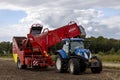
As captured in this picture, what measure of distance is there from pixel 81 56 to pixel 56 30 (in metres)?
3.82

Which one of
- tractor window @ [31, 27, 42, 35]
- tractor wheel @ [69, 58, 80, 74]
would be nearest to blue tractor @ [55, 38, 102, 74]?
tractor wheel @ [69, 58, 80, 74]

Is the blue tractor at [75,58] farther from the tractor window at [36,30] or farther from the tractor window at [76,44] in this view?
the tractor window at [36,30]

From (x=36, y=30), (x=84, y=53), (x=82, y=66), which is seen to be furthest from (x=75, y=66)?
(x=36, y=30)

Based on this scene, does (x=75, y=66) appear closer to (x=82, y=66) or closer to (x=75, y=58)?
(x=75, y=58)

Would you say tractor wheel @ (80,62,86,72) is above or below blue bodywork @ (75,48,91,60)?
below

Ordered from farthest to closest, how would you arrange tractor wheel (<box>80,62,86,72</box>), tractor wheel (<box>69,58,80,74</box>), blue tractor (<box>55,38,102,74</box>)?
1. tractor wheel (<box>80,62,86,72</box>)
2. blue tractor (<box>55,38,102,74</box>)
3. tractor wheel (<box>69,58,80,74</box>)

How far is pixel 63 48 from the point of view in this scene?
27625mm

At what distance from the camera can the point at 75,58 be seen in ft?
84.6

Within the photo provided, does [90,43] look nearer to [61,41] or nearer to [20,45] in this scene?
[61,41]

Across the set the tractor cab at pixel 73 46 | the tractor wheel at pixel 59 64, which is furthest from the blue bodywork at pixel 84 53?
the tractor wheel at pixel 59 64

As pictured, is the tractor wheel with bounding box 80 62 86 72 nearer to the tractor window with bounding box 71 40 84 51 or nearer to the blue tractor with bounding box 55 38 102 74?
the blue tractor with bounding box 55 38 102 74

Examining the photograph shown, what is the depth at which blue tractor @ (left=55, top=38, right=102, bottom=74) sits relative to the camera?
83.8ft

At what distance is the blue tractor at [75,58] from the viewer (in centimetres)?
2555

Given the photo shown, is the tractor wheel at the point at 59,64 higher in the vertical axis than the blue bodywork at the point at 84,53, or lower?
lower
